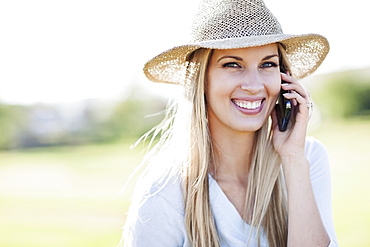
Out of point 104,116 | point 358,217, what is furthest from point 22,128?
point 358,217

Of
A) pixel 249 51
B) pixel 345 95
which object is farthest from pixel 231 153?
pixel 345 95

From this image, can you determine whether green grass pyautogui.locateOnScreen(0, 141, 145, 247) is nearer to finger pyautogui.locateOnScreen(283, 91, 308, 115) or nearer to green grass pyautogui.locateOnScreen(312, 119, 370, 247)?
green grass pyautogui.locateOnScreen(312, 119, 370, 247)

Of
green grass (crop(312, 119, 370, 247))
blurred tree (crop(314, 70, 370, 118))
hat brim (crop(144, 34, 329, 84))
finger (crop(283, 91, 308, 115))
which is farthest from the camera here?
blurred tree (crop(314, 70, 370, 118))

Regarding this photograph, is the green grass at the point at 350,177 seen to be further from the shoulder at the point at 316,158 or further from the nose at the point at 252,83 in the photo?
the nose at the point at 252,83

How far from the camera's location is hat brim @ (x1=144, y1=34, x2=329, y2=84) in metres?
2.68

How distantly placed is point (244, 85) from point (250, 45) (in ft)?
0.71

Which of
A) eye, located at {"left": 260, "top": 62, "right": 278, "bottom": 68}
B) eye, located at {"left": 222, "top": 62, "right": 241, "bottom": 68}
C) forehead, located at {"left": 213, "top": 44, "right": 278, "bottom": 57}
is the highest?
forehead, located at {"left": 213, "top": 44, "right": 278, "bottom": 57}

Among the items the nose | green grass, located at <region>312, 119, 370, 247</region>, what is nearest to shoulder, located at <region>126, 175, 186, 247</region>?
the nose

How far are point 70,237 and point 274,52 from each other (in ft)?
23.7

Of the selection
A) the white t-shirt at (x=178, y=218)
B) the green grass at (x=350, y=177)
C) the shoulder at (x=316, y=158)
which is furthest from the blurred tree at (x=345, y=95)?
the white t-shirt at (x=178, y=218)

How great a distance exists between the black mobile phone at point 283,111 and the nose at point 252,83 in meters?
0.25

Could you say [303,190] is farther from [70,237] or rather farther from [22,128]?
[22,128]

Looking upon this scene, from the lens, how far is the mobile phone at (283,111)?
294cm

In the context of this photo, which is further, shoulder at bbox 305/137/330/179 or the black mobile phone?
shoulder at bbox 305/137/330/179
